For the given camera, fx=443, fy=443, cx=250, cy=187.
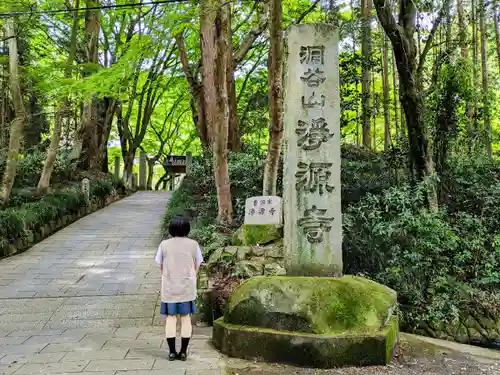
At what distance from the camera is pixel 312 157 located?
4.85 metres

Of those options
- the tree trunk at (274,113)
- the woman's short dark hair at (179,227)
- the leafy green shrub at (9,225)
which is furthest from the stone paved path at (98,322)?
the tree trunk at (274,113)

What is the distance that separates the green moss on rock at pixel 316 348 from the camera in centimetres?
405

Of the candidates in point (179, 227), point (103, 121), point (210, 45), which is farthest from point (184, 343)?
point (103, 121)

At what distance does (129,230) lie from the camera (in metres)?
12.5

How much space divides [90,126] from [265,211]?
12.6 meters

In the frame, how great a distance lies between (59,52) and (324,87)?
15028 millimetres

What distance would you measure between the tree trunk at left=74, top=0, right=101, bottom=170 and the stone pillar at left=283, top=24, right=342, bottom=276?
42.0 feet

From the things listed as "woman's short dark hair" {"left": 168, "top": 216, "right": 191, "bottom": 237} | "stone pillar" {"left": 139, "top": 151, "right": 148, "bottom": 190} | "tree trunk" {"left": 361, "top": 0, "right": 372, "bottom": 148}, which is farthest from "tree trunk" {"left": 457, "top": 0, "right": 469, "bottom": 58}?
"stone pillar" {"left": 139, "top": 151, "right": 148, "bottom": 190}

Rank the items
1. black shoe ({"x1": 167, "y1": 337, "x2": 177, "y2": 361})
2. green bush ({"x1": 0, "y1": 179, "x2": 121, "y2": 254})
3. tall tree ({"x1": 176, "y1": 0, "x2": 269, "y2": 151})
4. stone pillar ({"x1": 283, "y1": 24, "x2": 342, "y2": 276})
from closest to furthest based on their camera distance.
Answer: black shoe ({"x1": 167, "y1": 337, "x2": 177, "y2": 361}) < stone pillar ({"x1": 283, "y1": 24, "x2": 342, "y2": 276}) < green bush ({"x1": 0, "y1": 179, "x2": 121, "y2": 254}) < tall tree ({"x1": 176, "y1": 0, "x2": 269, "y2": 151})

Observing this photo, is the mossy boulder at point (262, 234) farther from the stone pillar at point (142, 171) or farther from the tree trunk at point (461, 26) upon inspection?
the stone pillar at point (142, 171)

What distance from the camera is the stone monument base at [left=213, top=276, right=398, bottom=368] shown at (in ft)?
13.4

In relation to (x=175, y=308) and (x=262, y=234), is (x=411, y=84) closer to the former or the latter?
(x=262, y=234)

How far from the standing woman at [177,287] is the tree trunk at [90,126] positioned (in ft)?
43.7

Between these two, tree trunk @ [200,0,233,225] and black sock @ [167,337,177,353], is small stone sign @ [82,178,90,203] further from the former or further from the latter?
black sock @ [167,337,177,353]
